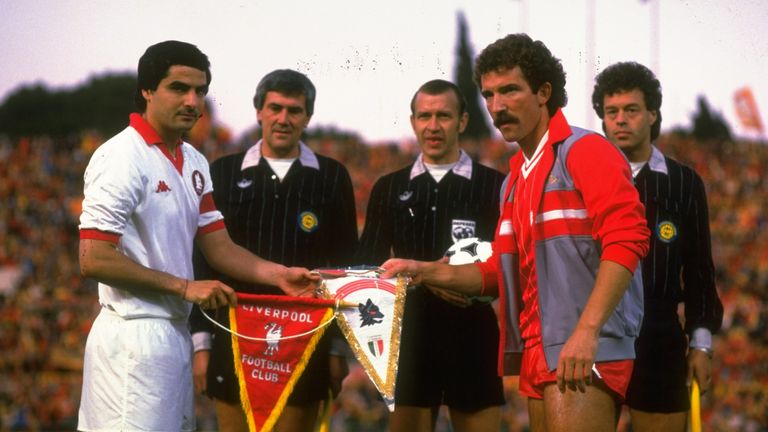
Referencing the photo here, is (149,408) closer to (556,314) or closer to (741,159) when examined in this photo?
(556,314)

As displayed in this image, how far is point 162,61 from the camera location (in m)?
4.52

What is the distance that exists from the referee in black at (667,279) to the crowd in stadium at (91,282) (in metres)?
8.36

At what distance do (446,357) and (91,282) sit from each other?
19.3 metres

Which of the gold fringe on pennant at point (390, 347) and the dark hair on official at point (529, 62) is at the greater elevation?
the dark hair on official at point (529, 62)

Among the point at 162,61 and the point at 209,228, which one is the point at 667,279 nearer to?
the point at 209,228

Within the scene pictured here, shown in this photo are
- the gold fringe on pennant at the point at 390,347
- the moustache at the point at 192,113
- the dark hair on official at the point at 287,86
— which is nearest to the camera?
the moustache at the point at 192,113

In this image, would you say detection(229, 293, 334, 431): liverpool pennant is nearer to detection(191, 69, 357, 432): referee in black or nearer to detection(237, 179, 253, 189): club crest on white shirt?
detection(191, 69, 357, 432): referee in black

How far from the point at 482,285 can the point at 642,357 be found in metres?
0.99

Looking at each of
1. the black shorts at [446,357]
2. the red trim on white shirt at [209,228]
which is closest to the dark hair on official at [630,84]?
the black shorts at [446,357]

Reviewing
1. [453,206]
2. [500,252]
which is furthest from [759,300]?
[500,252]

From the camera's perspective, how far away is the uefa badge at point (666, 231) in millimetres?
5242

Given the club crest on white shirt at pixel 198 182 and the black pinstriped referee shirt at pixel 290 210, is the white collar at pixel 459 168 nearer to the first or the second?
the black pinstriped referee shirt at pixel 290 210

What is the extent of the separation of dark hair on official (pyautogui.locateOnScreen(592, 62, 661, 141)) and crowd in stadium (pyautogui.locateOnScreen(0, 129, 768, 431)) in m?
8.28

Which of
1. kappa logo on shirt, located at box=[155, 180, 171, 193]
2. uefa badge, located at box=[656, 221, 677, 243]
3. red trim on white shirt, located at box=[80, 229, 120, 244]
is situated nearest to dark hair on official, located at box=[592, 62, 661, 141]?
uefa badge, located at box=[656, 221, 677, 243]
